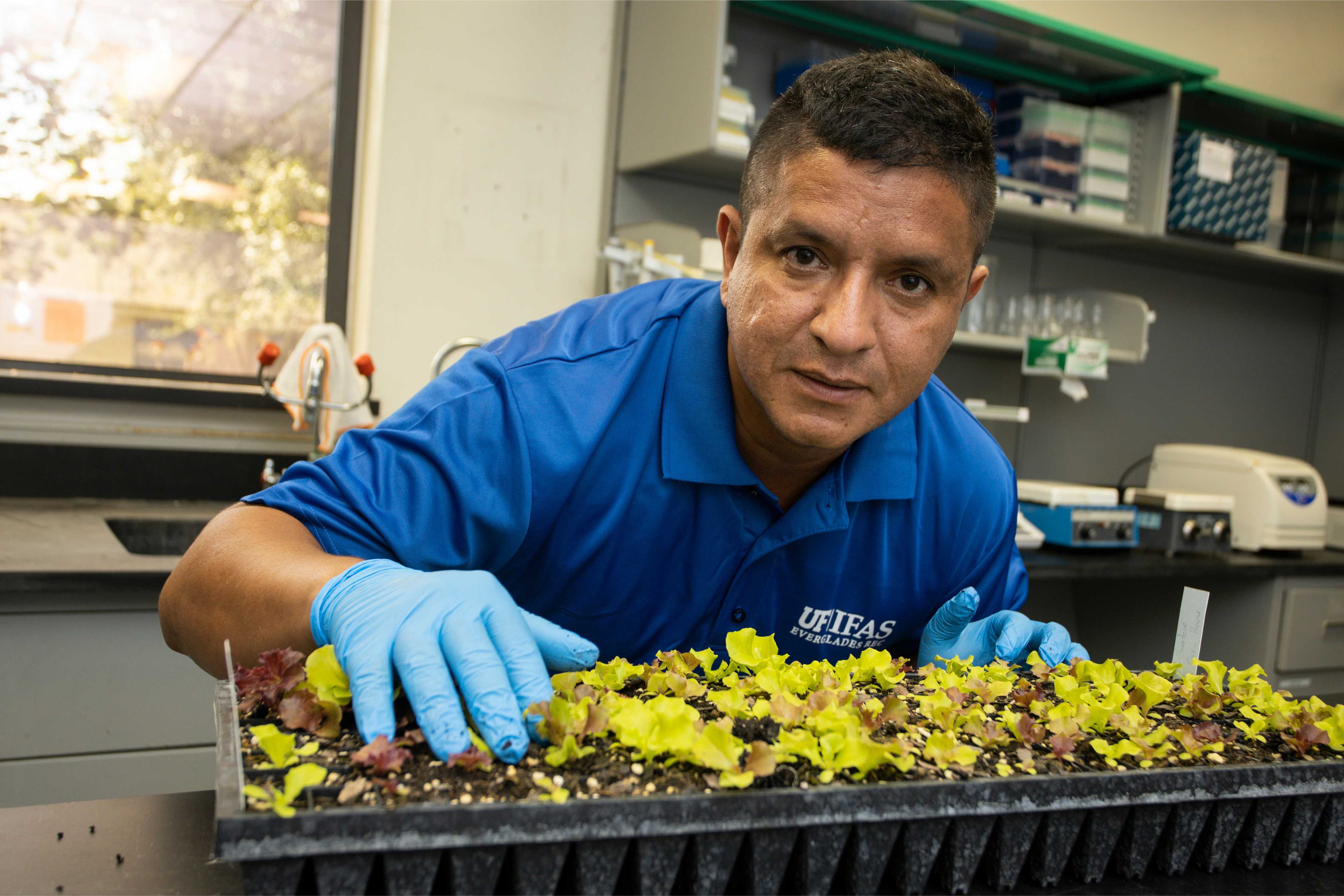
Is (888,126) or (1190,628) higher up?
(888,126)

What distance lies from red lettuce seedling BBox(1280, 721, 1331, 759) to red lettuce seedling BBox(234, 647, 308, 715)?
0.77 metres

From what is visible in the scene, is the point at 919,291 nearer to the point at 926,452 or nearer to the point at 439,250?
the point at 926,452

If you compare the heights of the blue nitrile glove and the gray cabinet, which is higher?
the blue nitrile glove

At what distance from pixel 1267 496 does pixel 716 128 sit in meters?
1.84

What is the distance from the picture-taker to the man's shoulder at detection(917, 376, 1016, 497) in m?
1.25

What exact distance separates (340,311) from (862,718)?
2023mm

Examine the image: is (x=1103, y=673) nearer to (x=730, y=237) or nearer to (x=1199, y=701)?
(x=1199, y=701)

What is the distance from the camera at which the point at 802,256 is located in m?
0.97

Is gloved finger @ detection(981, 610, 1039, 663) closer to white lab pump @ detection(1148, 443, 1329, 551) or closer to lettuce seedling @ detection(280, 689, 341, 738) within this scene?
lettuce seedling @ detection(280, 689, 341, 738)

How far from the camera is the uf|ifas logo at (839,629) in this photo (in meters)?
1.18

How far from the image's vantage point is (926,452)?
1.23m

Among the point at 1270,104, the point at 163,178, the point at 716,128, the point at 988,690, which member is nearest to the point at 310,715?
the point at 988,690

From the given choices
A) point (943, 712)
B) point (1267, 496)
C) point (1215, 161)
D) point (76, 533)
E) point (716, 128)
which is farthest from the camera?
point (1215, 161)

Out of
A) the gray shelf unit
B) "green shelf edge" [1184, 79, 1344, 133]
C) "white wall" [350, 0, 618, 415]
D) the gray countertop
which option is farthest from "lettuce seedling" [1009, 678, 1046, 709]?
"green shelf edge" [1184, 79, 1344, 133]
